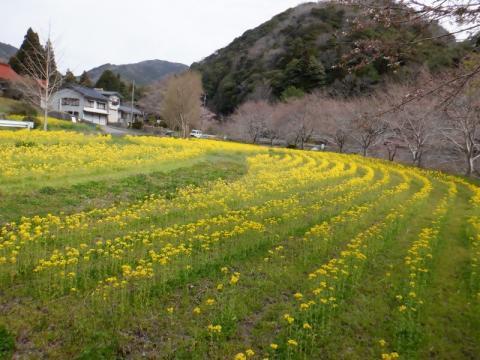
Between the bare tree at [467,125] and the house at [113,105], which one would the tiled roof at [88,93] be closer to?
the house at [113,105]

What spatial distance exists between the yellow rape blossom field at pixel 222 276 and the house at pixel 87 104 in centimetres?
5989

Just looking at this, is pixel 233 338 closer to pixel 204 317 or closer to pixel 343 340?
pixel 204 317

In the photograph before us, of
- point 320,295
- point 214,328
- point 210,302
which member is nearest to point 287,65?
point 320,295

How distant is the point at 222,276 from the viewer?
6.49 m

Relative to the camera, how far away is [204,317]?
5.12 meters

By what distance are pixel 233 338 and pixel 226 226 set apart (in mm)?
4308

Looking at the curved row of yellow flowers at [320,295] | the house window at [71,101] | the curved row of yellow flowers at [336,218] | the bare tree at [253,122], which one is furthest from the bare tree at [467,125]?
the house window at [71,101]

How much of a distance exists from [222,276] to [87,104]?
70.6m

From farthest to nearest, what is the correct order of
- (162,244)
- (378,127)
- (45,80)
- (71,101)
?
(71,101)
(45,80)
(378,127)
(162,244)

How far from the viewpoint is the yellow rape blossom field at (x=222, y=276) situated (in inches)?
183

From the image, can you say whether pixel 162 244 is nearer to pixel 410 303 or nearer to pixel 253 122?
pixel 410 303

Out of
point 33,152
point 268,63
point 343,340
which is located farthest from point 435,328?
point 268,63

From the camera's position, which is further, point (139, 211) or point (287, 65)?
point (287, 65)

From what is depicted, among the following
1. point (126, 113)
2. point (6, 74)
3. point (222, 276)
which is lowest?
point (222, 276)
